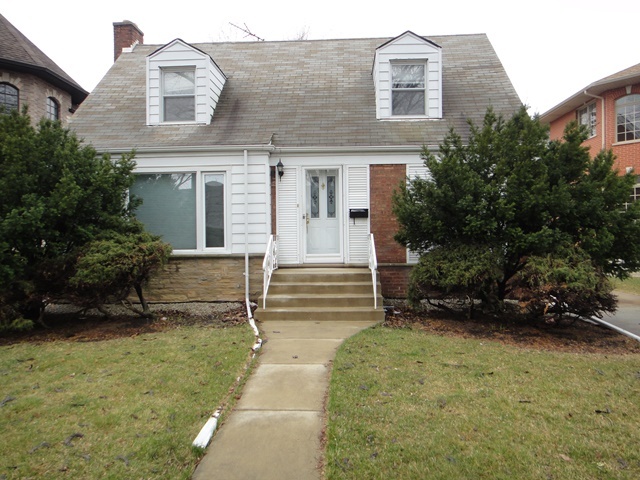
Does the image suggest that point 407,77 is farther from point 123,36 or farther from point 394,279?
point 123,36

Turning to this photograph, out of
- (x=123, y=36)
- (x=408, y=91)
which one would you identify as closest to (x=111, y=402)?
(x=408, y=91)

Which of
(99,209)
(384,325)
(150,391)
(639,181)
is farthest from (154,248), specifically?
(639,181)

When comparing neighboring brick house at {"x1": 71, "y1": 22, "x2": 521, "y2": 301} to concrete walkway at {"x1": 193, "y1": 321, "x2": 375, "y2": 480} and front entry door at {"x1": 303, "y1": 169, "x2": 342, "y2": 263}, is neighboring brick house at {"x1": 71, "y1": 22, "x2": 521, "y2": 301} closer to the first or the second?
front entry door at {"x1": 303, "y1": 169, "x2": 342, "y2": 263}

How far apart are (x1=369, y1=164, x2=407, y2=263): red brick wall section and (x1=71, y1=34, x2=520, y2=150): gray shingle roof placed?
2.05 feet

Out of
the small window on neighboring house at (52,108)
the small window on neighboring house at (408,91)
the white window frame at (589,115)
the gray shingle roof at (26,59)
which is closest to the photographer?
the small window on neighboring house at (408,91)

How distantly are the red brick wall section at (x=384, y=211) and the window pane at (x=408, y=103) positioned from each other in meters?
1.88

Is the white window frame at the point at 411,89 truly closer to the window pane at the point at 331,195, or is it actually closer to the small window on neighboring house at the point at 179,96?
the window pane at the point at 331,195

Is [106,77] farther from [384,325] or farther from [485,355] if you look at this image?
[485,355]

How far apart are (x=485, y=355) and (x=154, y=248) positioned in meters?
5.44

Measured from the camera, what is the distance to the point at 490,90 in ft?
37.5

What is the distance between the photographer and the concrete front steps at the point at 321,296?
784 centimetres

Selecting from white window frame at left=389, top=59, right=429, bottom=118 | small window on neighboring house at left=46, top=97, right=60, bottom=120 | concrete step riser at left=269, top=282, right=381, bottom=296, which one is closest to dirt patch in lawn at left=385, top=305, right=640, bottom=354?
concrete step riser at left=269, top=282, right=381, bottom=296

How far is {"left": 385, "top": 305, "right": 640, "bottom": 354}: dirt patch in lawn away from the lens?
253 inches

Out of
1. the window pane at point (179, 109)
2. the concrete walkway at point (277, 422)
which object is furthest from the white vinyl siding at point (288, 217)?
the concrete walkway at point (277, 422)
